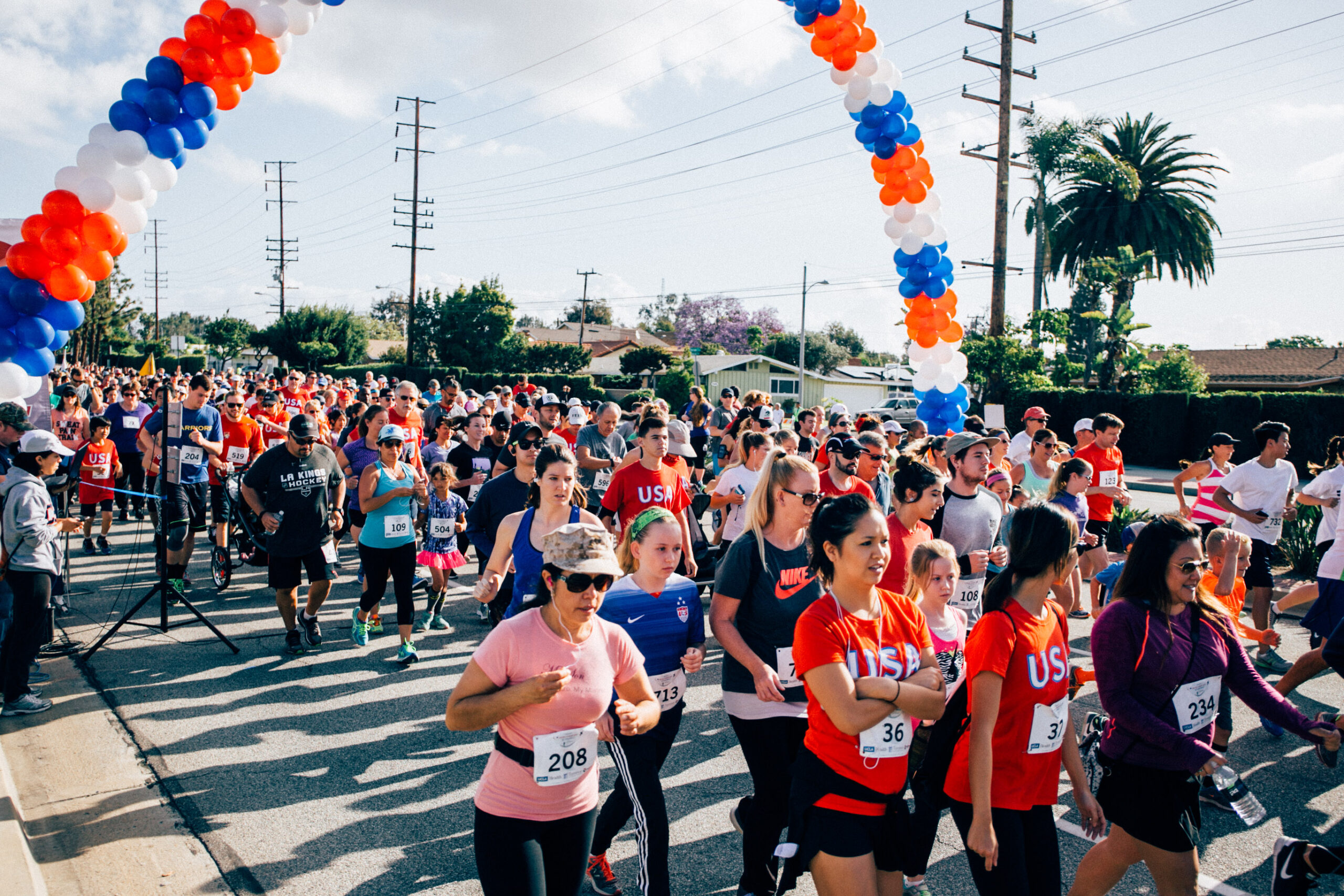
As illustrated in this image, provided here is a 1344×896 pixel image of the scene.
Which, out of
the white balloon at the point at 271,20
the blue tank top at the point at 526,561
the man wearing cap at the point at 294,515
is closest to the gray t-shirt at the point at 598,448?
the man wearing cap at the point at 294,515

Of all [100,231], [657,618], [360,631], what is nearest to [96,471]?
[100,231]

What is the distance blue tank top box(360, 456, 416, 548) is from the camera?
22.1 feet

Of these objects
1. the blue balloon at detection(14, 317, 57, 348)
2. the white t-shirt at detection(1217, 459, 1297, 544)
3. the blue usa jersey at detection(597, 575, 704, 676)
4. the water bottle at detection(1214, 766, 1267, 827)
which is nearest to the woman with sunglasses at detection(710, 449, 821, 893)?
the blue usa jersey at detection(597, 575, 704, 676)

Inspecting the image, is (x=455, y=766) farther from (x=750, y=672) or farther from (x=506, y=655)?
(x=506, y=655)

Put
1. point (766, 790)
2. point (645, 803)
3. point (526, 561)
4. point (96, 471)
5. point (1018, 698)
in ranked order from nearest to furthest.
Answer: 1. point (1018, 698)
2. point (645, 803)
3. point (766, 790)
4. point (526, 561)
5. point (96, 471)

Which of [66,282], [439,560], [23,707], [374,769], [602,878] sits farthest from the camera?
[439,560]

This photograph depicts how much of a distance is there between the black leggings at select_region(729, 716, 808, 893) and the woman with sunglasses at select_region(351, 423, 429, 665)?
3.83 metres

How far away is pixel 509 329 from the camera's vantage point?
171 feet

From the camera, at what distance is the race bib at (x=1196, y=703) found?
10.0ft

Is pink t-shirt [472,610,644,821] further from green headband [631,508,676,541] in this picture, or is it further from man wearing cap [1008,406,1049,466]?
man wearing cap [1008,406,1049,466]

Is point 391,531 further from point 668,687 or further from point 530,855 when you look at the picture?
point 530,855

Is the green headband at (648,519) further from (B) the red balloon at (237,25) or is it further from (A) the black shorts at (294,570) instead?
(B) the red balloon at (237,25)

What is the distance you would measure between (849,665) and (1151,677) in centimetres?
115

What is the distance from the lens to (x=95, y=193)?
21.5ft
